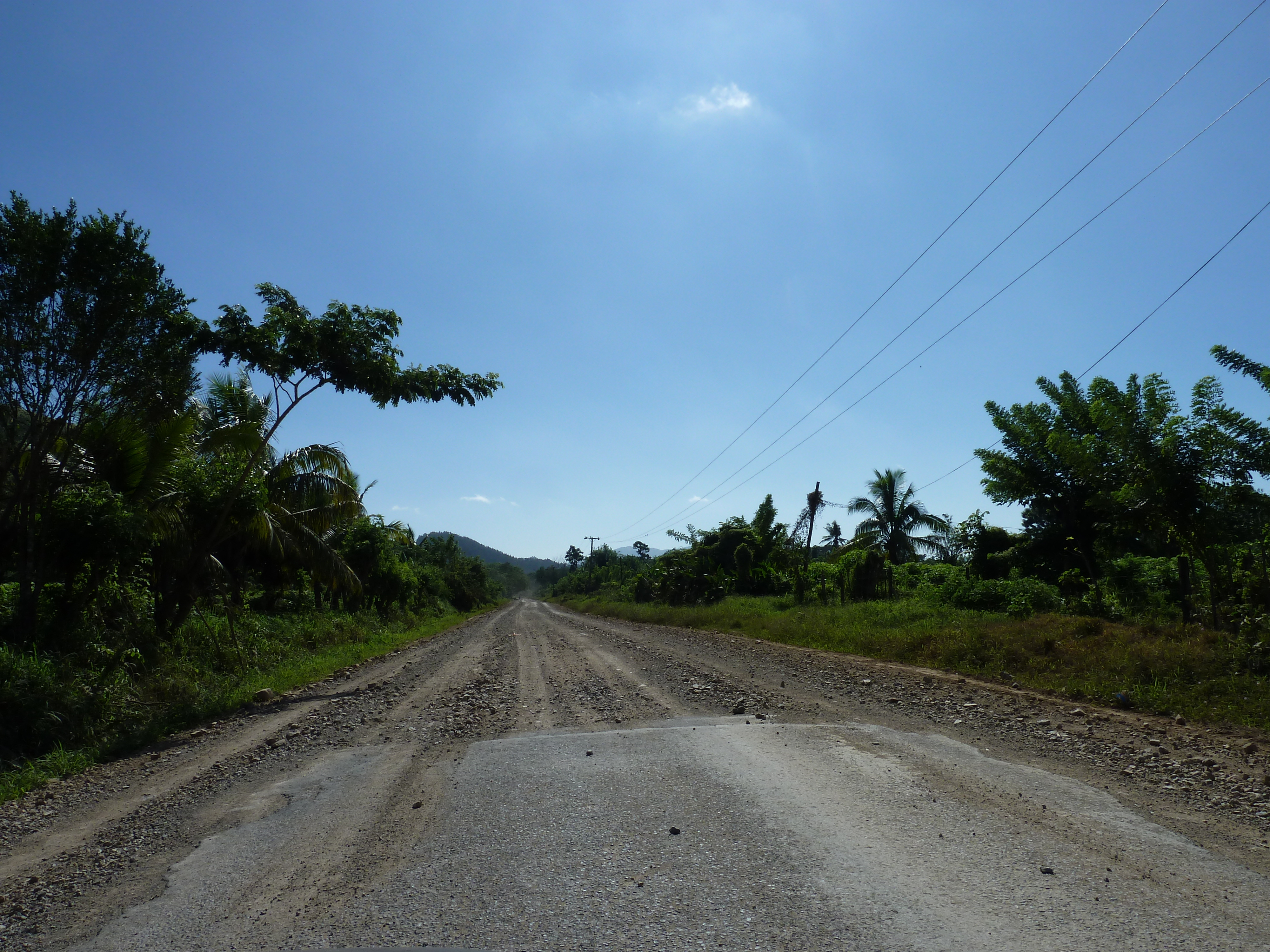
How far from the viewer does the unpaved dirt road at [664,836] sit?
302cm

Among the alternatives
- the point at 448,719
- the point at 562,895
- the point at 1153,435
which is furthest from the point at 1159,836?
the point at 1153,435

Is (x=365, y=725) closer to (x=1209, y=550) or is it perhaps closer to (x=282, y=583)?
(x=1209, y=550)

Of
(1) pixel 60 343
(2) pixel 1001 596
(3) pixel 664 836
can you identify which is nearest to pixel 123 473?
(1) pixel 60 343

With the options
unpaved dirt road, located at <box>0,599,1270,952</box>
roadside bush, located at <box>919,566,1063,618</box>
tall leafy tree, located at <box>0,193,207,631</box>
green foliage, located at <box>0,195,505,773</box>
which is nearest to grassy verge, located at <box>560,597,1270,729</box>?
roadside bush, located at <box>919,566,1063,618</box>

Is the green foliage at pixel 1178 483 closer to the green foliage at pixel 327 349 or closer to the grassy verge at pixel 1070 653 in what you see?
the grassy verge at pixel 1070 653

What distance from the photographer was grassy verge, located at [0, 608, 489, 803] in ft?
21.3

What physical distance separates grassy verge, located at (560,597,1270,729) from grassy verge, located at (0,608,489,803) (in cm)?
1018

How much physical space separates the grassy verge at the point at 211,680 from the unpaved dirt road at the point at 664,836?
1.52 feet

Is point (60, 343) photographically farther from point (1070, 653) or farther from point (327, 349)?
point (1070, 653)

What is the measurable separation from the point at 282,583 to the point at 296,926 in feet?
65.2

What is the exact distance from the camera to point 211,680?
1035 centimetres

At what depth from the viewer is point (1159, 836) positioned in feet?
12.9

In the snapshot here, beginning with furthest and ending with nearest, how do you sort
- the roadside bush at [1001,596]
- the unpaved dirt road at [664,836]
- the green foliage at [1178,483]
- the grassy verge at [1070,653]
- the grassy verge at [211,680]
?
the roadside bush at [1001,596], the green foliage at [1178,483], the grassy verge at [1070,653], the grassy verge at [211,680], the unpaved dirt road at [664,836]

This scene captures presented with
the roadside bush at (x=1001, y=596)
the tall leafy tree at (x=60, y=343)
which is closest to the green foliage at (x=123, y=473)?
the tall leafy tree at (x=60, y=343)
